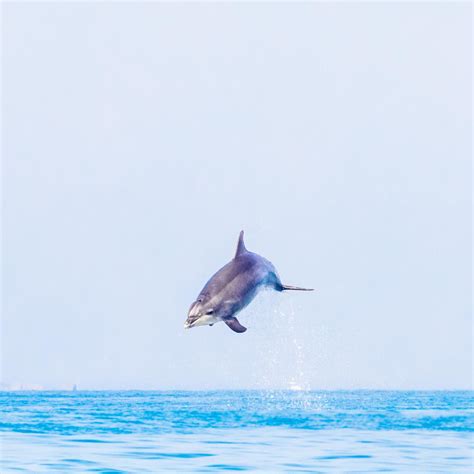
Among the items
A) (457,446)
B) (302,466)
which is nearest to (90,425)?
(457,446)

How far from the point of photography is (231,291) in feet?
45.1

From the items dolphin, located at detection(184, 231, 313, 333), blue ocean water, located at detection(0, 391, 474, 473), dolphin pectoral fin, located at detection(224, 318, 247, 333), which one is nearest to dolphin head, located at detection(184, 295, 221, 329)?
dolphin, located at detection(184, 231, 313, 333)

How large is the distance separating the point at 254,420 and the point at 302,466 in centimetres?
2265

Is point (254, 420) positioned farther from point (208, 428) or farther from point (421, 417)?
point (421, 417)

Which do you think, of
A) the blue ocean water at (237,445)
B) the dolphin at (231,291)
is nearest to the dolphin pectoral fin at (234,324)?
the dolphin at (231,291)

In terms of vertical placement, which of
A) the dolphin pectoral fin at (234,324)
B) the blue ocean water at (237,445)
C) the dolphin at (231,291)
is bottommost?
the blue ocean water at (237,445)

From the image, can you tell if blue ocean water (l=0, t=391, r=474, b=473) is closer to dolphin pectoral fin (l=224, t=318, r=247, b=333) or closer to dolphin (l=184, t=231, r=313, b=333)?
dolphin (l=184, t=231, r=313, b=333)

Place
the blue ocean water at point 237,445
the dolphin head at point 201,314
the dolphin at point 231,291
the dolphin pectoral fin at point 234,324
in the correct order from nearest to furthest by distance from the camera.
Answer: the dolphin head at point 201,314 → the dolphin at point 231,291 → the dolphin pectoral fin at point 234,324 → the blue ocean water at point 237,445

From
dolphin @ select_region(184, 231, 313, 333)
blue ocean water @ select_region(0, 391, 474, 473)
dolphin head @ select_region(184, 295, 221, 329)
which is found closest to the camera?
dolphin head @ select_region(184, 295, 221, 329)

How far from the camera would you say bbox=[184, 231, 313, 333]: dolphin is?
520 inches

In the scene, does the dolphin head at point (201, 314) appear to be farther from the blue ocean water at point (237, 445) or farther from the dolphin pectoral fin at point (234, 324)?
the blue ocean water at point (237, 445)

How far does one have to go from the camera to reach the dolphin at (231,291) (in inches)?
520

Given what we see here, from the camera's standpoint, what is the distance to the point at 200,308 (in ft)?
43.3

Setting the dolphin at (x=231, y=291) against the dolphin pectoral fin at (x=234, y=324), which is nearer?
the dolphin at (x=231, y=291)
